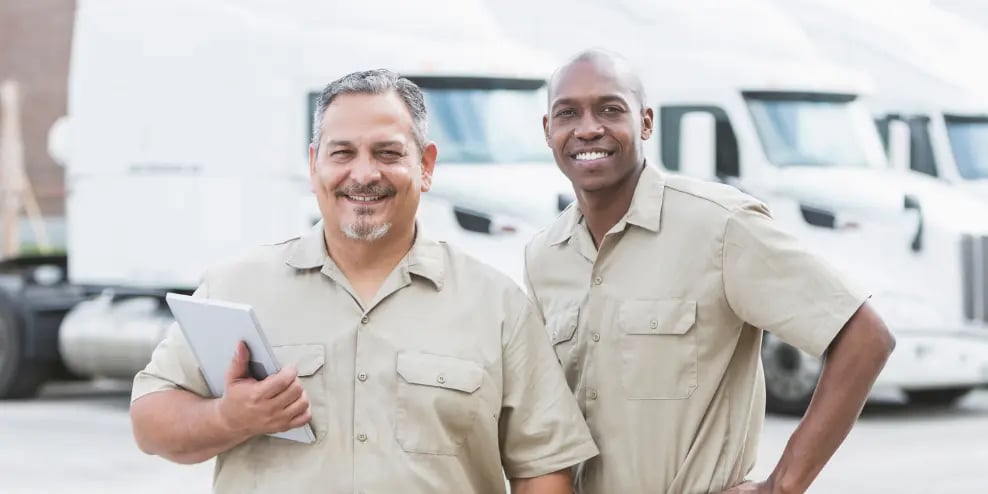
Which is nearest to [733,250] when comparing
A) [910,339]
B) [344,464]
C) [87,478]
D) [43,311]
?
[344,464]

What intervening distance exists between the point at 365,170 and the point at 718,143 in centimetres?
931

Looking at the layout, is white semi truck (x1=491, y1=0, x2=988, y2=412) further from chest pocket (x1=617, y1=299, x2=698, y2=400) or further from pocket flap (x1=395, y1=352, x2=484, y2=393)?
pocket flap (x1=395, y1=352, x2=484, y2=393)

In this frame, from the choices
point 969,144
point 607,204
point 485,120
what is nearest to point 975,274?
point 969,144

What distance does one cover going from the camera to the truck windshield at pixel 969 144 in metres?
15.1

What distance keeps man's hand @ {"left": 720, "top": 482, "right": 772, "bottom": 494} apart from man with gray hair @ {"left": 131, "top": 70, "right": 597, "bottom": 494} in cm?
31

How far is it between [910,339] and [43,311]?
679 cm

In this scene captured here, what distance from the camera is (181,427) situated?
3.53 metres

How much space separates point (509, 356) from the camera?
366 centimetres

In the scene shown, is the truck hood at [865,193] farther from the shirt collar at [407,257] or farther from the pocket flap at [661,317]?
the shirt collar at [407,257]

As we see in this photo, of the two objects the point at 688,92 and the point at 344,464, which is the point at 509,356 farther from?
the point at 688,92

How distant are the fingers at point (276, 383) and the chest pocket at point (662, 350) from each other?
0.79 meters

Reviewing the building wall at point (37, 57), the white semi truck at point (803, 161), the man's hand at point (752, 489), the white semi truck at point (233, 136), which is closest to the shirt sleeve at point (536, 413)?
the man's hand at point (752, 489)

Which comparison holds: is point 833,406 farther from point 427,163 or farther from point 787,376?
point 787,376

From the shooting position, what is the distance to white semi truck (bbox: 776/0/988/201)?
15164mm
